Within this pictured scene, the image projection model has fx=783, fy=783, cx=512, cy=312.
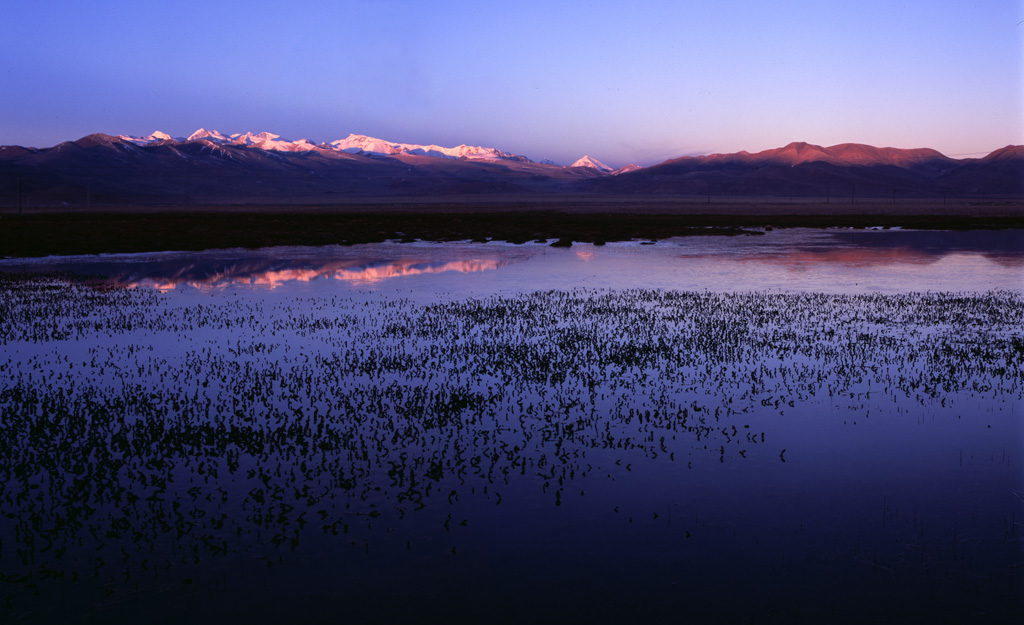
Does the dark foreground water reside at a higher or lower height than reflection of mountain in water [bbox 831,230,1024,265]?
lower

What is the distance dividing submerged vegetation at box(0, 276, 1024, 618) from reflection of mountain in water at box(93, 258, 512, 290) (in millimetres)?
9819

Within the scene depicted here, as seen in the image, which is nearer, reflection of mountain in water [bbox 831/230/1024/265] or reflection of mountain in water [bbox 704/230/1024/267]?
reflection of mountain in water [bbox 704/230/1024/267]

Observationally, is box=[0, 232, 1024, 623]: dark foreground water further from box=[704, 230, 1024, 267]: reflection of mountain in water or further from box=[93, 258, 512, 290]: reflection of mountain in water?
box=[704, 230, 1024, 267]: reflection of mountain in water

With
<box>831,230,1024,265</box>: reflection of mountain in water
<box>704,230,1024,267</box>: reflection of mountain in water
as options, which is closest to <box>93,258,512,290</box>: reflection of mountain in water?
<box>704,230,1024,267</box>: reflection of mountain in water

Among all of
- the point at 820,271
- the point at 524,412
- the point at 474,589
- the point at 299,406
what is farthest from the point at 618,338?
the point at 820,271

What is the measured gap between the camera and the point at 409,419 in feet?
38.9

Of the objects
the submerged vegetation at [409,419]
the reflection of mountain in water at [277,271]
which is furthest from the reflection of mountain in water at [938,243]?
the submerged vegetation at [409,419]

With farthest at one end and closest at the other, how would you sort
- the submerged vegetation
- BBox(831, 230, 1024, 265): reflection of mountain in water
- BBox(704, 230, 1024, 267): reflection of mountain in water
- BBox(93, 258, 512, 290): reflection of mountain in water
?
BBox(831, 230, 1024, 265): reflection of mountain in water < BBox(704, 230, 1024, 267): reflection of mountain in water < BBox(93, 258, 512, 290): reflection of mountain in water < the submerged vegetation

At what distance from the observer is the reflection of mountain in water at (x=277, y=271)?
3234cm

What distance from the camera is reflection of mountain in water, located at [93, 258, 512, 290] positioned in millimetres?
32344

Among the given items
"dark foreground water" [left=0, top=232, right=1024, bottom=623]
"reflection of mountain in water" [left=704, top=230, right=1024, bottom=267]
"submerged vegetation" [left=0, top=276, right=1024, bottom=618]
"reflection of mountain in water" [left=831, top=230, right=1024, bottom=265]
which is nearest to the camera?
"dark foreground water" [left=0, top=232, right=1024, bottom=623]

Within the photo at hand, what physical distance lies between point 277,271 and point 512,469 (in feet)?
97.5

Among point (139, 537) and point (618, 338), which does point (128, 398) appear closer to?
point (139, 537)

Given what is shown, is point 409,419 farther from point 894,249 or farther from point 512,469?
point 894,249
